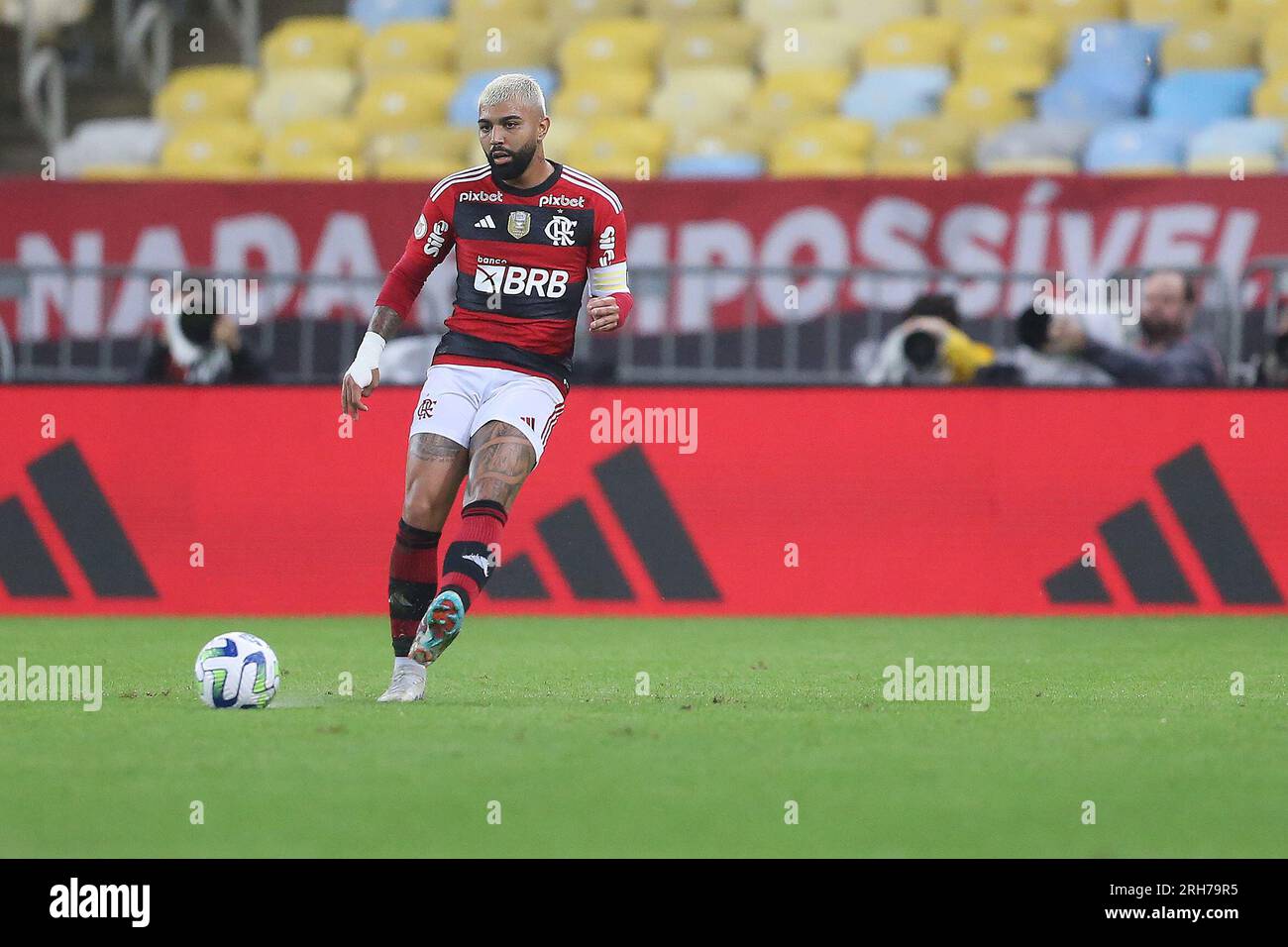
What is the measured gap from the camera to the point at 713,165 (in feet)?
56.0

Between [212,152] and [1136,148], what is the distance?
8004 mm

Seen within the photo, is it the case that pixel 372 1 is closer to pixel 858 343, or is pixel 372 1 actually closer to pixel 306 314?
pixel 306 314

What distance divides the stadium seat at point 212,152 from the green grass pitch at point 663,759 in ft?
28.7

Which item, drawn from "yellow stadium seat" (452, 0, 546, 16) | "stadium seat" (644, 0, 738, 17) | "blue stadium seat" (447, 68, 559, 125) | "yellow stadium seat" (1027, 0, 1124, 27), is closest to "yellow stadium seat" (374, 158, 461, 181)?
"blue stadium seat" (447, 68, 559, 125)

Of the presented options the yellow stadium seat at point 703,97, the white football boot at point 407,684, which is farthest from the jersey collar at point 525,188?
the yellow stadium seat at point 703,97

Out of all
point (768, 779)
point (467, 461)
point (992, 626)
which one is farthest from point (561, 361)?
point (992, 626)

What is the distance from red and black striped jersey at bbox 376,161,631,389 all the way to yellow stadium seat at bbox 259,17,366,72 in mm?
11712

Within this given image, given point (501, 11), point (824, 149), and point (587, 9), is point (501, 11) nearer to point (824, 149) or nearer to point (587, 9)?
point (587, 9)

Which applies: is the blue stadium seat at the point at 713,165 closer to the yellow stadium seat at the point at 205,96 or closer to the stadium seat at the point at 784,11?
the stadium seat at the point at 784,11

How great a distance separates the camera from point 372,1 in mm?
20062

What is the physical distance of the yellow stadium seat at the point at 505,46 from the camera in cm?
1881

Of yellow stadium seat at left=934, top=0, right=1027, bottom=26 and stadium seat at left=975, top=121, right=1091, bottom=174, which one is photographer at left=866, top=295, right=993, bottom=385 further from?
yellow stadium seat at left=934, top=0, right=1027, bottom=26

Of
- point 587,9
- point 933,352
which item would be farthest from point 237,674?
point 587,9

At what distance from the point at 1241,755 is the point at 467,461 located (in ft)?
10.5
